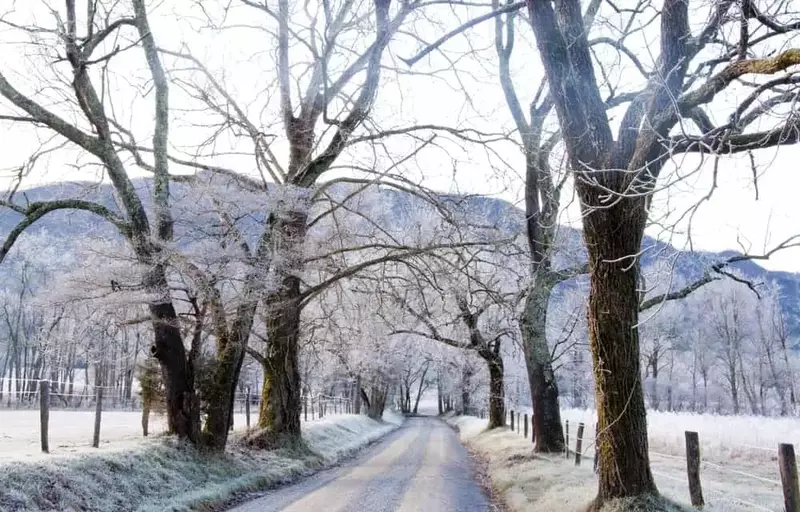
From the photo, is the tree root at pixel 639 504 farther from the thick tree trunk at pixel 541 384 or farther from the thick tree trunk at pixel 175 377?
the thick tree trunk at pixel 541 384

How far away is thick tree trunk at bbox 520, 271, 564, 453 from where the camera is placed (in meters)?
14.8

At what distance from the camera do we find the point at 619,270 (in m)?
6.82

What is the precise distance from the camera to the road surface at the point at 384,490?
956 centimetres

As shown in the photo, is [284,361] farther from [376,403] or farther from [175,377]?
[376,403]

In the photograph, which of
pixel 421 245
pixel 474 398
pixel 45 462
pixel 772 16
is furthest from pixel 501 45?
pixel 474 398

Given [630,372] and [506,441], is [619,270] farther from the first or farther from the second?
[506,441]

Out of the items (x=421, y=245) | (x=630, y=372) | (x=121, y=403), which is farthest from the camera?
(x=121, y=403)

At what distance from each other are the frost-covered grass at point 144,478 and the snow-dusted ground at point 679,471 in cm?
458

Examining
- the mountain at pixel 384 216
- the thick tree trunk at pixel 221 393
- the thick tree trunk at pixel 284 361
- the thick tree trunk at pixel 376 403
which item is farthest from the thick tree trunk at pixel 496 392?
the thick tree trunk at pixel 376 403

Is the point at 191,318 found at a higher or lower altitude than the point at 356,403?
higher

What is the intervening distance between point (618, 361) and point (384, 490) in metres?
6.16

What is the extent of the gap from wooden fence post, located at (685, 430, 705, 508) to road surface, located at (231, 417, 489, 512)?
10.0ft

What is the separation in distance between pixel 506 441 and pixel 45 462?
50.0 ft

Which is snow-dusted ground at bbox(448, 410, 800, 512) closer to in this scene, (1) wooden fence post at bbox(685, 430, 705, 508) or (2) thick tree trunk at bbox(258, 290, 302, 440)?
(1) wooden fence post at bbox(685, 430, 705, 508)
